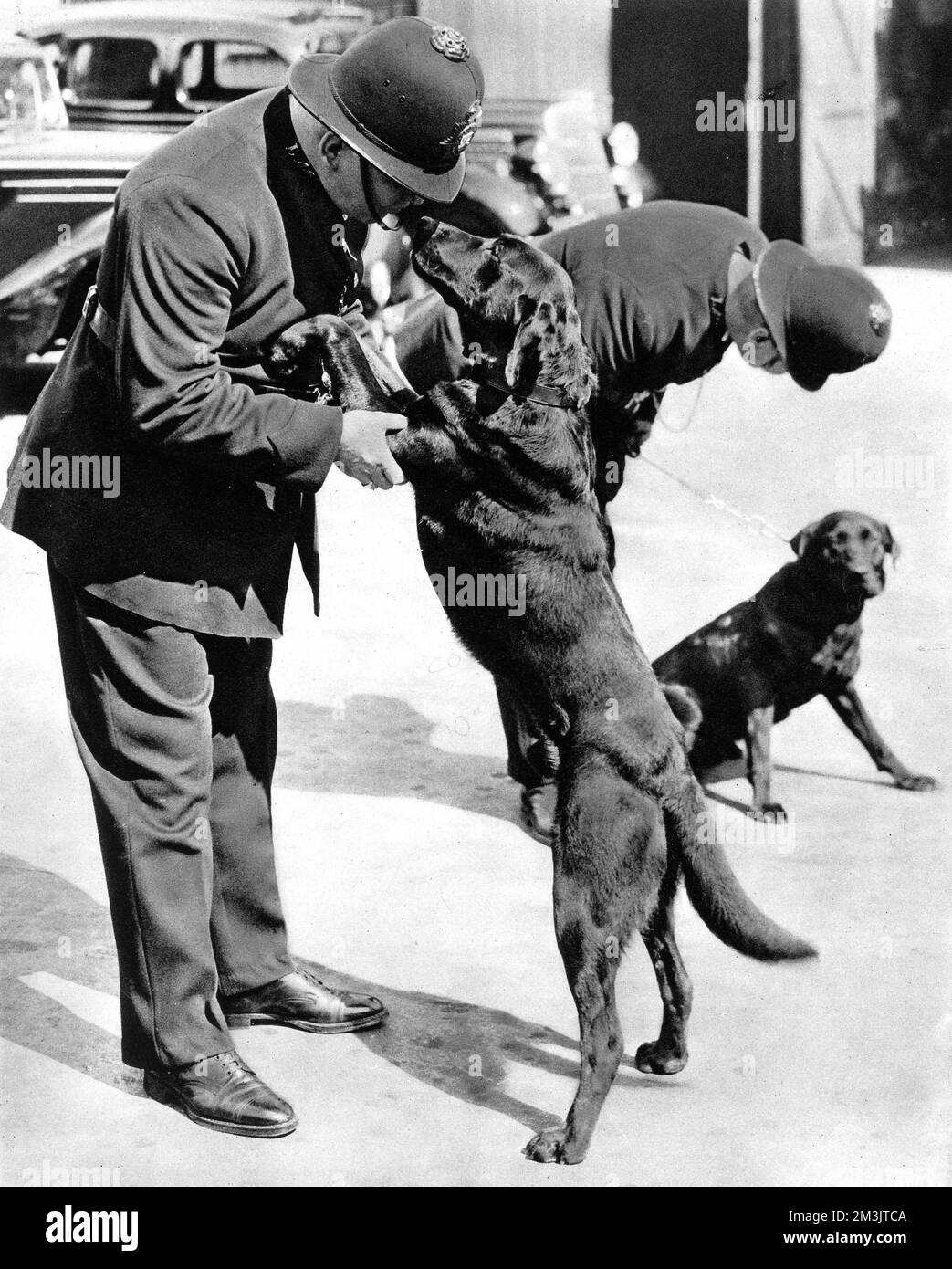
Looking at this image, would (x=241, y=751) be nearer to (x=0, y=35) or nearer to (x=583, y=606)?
(x=583, y=606)

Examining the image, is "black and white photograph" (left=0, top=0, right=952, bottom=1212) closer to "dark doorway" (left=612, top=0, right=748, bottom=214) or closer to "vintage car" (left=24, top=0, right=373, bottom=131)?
"vintage car" (left=24, top=0, right=373, bottom=131)

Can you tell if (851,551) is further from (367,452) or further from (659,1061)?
(367,452)

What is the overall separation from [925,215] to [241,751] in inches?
331

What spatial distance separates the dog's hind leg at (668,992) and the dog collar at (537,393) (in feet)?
2.98

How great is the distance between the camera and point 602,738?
2.73 meters

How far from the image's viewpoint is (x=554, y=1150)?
2.72 meters

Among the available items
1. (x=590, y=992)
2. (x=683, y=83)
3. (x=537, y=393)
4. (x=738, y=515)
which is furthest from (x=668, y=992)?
(x=683, y=83)

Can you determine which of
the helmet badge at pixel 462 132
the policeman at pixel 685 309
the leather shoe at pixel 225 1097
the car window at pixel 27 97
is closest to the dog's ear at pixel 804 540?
the policeman at pixel 685 309

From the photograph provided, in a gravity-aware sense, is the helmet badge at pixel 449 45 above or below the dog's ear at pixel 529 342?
above

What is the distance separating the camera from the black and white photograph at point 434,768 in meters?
2.62

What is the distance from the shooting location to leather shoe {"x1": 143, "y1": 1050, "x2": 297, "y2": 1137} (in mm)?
2799

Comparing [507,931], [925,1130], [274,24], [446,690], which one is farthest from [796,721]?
[274,24]

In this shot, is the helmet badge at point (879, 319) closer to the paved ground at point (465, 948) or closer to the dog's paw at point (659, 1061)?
the paved ground at point (465, 948)

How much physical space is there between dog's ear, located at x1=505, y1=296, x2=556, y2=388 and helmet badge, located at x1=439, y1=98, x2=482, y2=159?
385mm
